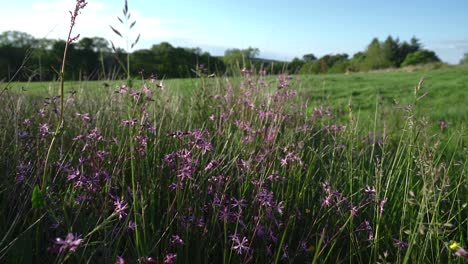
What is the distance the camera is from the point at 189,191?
1.84 metres

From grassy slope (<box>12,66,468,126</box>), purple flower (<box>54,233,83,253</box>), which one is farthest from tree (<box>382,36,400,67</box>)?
purple flower (<box>54,233,83,253</box>)

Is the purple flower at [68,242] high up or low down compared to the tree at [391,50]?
down

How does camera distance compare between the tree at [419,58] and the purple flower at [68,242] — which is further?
the tree at [419,58]

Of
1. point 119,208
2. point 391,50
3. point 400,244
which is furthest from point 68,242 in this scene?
point 391,50

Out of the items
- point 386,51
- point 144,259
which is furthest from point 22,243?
Result: point 386,51

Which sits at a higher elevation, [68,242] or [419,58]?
[419,58]

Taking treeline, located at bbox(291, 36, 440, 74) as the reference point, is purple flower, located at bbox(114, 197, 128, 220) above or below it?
below

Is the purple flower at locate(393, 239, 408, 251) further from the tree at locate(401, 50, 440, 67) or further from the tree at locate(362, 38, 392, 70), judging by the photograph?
the tree at locate(401, 50, 440, 67)

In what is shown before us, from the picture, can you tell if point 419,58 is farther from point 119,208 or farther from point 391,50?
point 119,208

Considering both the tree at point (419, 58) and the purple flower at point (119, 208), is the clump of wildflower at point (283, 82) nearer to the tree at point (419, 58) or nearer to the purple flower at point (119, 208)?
the purple flower at point (119, 208)

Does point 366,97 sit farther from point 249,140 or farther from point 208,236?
point 208,236

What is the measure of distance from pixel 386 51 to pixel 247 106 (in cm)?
6810

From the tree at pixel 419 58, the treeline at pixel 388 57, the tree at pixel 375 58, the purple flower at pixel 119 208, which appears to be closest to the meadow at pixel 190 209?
the purple flower at pixel 119 208

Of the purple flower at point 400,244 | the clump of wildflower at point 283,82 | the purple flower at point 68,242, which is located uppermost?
the clump of wildflower at point 283,82
